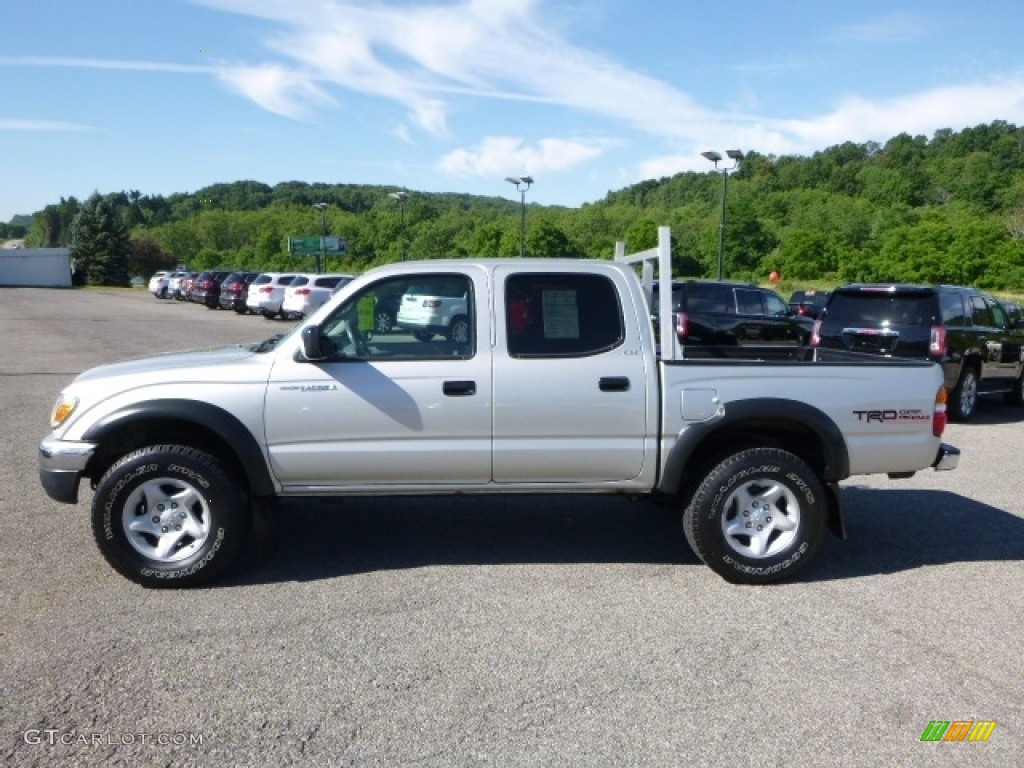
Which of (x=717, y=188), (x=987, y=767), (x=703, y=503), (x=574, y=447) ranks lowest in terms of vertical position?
(x=987, y=767)

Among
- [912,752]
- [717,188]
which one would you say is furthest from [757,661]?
[717,188]

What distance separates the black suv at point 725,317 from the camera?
14438 millimetres

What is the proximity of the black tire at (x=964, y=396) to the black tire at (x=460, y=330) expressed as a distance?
8.53 metres

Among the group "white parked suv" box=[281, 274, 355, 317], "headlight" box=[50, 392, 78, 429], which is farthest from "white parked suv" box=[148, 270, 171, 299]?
"headlight" box=[50, 392, 78, 429]

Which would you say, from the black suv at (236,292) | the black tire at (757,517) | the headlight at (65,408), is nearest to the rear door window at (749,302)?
the black tire at (757,517)

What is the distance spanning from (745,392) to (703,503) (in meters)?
0.69

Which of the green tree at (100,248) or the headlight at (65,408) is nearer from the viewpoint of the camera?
the headlight at (65,408)

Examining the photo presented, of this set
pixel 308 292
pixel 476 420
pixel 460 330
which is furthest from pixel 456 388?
pixel 308 292

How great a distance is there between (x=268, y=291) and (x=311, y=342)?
95.3 ft

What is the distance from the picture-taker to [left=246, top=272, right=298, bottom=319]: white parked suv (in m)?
32.5

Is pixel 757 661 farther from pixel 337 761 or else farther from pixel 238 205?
pixel 238 205

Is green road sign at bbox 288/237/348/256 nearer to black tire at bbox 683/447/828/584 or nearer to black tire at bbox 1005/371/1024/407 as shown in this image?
black tire at bbox 1005/371/1024/407

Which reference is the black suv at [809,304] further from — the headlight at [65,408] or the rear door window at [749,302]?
the headlight at [65,408]

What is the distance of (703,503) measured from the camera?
5.23 m
